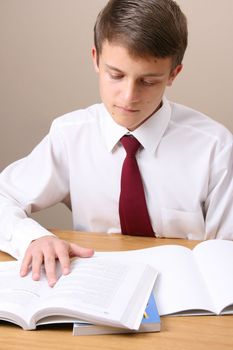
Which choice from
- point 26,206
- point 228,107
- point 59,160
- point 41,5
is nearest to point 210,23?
point 228,107

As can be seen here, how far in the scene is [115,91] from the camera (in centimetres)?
120

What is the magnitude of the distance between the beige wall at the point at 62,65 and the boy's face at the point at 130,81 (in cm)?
96

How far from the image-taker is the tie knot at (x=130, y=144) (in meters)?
1.38

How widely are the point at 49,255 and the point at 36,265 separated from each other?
38 millimetres

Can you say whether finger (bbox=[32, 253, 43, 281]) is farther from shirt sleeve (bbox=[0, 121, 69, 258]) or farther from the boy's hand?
shirt sleeve (bbox=[0, 121, 69, 258])

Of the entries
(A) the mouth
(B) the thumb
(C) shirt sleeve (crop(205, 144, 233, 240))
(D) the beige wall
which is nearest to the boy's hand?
(B) the thumb

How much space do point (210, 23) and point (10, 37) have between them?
2.87ft

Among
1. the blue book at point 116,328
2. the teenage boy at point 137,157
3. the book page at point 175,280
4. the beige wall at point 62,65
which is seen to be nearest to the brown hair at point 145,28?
the teenage boy at point 137,157

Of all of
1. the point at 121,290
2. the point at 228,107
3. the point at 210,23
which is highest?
the point at 210,23

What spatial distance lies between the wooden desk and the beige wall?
1.47m

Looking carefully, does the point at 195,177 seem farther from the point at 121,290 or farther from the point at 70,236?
the point at 121,290

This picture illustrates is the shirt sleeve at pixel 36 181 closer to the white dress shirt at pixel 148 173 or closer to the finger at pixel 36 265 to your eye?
the white dress shirt at pixel 148 173

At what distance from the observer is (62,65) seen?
232 centimetres

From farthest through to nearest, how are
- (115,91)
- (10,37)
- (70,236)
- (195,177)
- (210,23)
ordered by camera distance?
1. (10,37)
2. (210,23)
3. (195,177)
4. (70,236)
5. (115,91)
